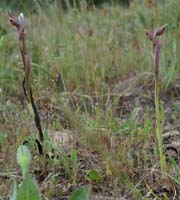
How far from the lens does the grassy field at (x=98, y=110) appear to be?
1378mm

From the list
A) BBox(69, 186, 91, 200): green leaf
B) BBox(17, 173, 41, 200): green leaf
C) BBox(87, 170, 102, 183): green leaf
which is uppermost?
BBox(17, 173, 41, 200): green leaf

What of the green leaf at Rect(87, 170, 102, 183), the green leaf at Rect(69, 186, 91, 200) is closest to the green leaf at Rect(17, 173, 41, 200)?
the green leaf at Rect(69, 186, 91, 200)

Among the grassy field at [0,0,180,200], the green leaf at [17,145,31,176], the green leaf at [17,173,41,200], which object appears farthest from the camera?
the grassy field at [0,0,180,200]

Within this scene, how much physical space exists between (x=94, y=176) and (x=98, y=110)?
37 cm

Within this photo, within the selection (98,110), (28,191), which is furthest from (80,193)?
(98,110)

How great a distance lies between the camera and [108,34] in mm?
2967

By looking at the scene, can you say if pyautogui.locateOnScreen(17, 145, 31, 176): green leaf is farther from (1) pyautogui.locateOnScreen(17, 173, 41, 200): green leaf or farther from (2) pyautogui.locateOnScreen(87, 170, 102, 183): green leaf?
(2) pyautogui.locateOnScreen(87, 170, 102, 183): green leaf

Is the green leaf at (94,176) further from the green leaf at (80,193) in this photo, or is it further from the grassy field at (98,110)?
the green leaf at (80,193)

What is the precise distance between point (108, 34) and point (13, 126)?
4.61 feet

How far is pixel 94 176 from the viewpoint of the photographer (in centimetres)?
139

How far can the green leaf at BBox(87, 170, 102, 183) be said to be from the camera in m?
1.39

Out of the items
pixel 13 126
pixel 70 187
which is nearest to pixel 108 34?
pixel 13 126

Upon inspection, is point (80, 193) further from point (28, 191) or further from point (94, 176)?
point (94, 176)

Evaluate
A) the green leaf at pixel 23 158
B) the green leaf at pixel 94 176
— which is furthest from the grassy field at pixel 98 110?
the green leaf at pixel 23 158
